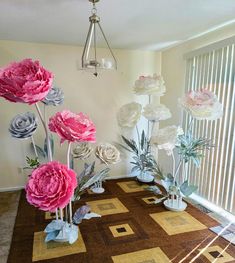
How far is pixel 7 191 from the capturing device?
3.32m

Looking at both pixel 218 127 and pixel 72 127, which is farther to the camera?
pixel 218 127

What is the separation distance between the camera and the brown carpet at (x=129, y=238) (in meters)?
1.78

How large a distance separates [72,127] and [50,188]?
1.32 feet

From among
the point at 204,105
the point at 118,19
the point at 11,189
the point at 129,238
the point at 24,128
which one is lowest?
the point at 11,189

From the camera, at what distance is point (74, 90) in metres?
3.48

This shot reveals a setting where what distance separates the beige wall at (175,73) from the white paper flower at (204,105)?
102cm

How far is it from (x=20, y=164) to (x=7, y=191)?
0.42 meters

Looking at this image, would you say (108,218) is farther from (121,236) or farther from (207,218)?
(207,218)

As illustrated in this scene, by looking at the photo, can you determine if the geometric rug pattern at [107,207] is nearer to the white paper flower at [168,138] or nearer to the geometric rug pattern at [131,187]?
the geometric rug pattern at [131,187]

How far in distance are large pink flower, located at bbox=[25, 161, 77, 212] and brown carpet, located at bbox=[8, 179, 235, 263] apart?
0.62 metres

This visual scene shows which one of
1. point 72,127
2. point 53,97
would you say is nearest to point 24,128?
point 53,97

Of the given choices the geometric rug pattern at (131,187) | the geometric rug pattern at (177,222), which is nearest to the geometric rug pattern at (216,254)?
the geometric rug pattern at (177,222)

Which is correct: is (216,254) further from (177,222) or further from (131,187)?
(131,187)

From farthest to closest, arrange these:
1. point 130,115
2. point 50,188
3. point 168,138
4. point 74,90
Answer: point 74,90
point 130,115
point 168,138
point 50,188
